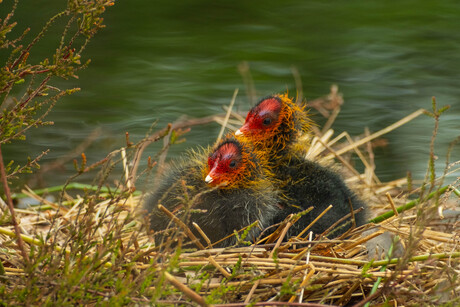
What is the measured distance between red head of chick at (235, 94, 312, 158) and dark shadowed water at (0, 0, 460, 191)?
2071 mm

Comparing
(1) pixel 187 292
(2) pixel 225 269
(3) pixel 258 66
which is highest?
(1) pixel 187 292

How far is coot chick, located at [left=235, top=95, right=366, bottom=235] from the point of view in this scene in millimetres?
3359

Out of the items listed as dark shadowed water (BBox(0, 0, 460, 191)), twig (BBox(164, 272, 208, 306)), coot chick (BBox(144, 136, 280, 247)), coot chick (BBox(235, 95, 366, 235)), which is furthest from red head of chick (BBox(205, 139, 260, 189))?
dark shadowed water (BBox(0, 0, 460, 191))

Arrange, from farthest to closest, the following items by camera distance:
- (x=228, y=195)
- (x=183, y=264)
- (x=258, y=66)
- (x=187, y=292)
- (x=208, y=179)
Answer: (x=258, y=66) → (x=228, y=195) → (x=208, y=179) → (x=183, y=264) → (x=187, y=292)

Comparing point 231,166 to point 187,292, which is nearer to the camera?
point 187,292

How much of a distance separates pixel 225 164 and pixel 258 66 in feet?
14.1

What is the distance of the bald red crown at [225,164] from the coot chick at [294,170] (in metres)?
0.30

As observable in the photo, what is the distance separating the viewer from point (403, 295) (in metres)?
2.47

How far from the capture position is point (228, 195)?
3254 mm

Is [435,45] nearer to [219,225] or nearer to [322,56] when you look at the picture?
[322,56]

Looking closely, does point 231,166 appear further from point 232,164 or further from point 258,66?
point 258,66

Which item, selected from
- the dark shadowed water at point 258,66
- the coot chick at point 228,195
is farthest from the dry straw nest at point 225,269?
the dark shadowed water at point 258,66

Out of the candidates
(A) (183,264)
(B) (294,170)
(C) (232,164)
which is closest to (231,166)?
(C) (232,164)

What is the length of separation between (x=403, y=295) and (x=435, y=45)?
5.78 metres
